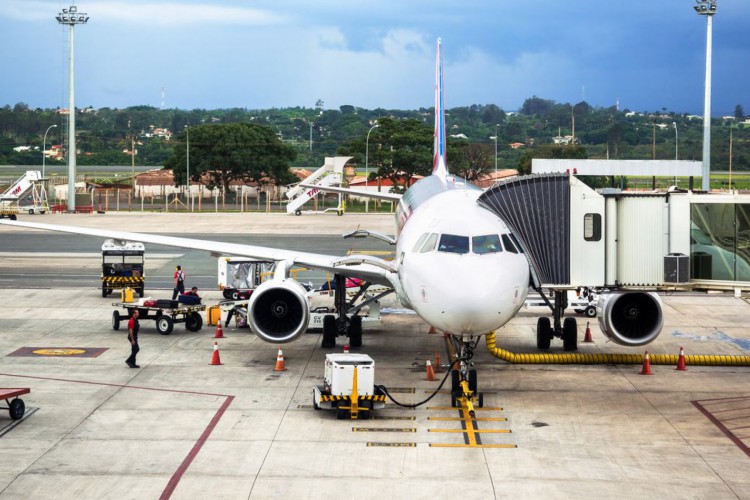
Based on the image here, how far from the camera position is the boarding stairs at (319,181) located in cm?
9975

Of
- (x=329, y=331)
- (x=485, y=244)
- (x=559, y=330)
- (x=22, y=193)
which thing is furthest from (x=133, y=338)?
(x=22, y=193)

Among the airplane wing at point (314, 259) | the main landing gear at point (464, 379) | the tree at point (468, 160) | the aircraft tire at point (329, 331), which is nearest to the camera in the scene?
the main landing gear at point (464, 379)

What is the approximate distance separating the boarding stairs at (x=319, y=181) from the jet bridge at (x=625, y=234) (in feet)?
239

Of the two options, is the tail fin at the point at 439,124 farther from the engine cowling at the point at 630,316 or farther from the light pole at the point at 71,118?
the light pole at the point at 71,118

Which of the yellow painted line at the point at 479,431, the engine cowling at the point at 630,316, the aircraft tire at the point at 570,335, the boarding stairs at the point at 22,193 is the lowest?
the yellow painted line at the point at 479,431

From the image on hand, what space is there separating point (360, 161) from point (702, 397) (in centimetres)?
9518

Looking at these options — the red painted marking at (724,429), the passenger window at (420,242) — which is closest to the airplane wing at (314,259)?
the passenger window at (420,242)

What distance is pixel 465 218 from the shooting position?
23.5 meters

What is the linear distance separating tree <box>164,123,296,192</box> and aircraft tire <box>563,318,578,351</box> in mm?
91697

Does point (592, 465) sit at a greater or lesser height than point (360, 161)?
lesser

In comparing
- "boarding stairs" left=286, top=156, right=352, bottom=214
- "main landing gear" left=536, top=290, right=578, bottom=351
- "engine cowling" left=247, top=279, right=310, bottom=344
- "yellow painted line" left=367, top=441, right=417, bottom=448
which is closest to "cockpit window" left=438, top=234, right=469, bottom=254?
"yellow painted line" left=367, top=441, right=417, bottom=448

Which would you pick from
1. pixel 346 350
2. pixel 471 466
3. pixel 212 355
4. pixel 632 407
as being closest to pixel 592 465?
pixel 471 466

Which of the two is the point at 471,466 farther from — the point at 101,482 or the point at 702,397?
the point at 702,397

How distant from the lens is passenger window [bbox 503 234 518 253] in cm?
2308
